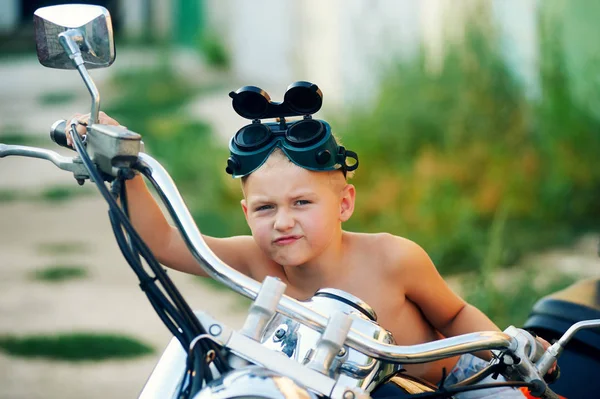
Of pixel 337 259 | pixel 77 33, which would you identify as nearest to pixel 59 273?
pixel 337 259

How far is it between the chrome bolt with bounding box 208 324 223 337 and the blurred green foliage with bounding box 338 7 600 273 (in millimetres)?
4464

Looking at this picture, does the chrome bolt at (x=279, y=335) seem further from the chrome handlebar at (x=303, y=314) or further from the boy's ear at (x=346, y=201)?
the boy's ear at (x=346, y=201)

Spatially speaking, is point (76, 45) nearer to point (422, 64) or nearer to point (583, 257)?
point (583, 257)

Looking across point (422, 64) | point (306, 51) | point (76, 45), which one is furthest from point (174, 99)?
point (76, 45)

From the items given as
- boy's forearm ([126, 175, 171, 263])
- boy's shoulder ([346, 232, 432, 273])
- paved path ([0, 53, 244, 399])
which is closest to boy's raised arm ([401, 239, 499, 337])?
boy's shoulder ([346, 232, 432, 273])

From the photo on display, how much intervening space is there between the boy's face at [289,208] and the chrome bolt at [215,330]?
15.6 inches

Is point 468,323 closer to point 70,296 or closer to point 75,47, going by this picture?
point 75,47

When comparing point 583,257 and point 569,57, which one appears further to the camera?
point 569,57

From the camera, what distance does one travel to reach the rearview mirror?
5.90 feet

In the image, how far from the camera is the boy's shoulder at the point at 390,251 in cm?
223

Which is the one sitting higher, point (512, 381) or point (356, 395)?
point (512, 381)

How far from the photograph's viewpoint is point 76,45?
1.79 m

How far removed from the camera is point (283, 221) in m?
1.94

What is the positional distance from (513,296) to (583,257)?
1.21 m
